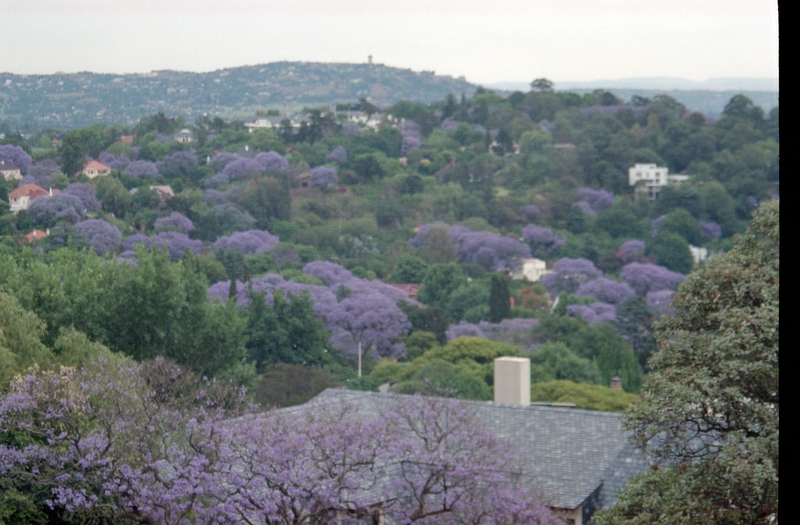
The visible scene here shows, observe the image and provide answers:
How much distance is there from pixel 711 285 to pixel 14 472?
7620 mm

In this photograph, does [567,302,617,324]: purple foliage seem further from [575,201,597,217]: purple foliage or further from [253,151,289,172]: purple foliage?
[253,151,289,172]: purple foliage

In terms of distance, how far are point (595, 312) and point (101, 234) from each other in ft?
84.9

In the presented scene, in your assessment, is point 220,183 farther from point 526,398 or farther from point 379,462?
point 379,462

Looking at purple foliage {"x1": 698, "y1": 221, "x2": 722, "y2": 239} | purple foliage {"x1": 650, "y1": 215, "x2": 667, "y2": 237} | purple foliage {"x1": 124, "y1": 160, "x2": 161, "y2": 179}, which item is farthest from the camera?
purple foliage {"x1": 698, "y1": 221, "x2": 722, "y2": 239}

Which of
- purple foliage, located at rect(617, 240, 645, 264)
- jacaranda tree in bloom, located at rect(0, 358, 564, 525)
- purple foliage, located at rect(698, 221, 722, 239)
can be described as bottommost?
purple foliage, located at rect(617, 240, 645, 264)

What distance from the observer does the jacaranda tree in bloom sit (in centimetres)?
1011

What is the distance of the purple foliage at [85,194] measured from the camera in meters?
49.9

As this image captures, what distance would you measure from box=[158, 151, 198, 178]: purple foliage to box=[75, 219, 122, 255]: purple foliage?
12638 mm

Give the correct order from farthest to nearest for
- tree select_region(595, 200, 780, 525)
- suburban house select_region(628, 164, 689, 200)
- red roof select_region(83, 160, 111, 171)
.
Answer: suburban house select_region(628, 164, 689, 200) < red roof select_region(83, 160, 111, 171) < tree select_region(595, 200, 780, 525)

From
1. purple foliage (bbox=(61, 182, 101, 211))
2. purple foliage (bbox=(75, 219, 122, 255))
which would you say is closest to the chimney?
purple foliage (bbox=(75, 219, 122, 255))

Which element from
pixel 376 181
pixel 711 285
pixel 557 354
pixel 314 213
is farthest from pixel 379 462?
pixel 376 181

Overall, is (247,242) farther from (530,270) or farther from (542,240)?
(542,240)

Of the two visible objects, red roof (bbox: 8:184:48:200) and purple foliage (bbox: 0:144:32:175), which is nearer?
red roof (bbox: 8:184:48:200)

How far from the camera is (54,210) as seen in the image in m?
46.6
